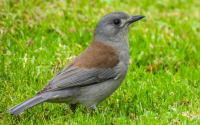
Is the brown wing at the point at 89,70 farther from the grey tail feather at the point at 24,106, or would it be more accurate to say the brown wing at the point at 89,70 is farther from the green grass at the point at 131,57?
the green grass at the point at 131,57

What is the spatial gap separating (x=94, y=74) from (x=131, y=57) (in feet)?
7.26

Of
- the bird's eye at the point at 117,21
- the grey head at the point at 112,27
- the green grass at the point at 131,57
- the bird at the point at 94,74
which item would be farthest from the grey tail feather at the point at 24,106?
the bird's eye at the point at 117,21

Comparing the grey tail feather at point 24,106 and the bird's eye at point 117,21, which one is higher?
the bird's eye at point 117,21

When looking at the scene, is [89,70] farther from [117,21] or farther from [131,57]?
[131,57]

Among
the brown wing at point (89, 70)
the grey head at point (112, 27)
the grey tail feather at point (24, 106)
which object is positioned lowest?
the grey tail feather at point (24, 106)

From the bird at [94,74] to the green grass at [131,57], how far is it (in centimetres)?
29

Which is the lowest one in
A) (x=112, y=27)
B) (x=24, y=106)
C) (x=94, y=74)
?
(x=24, y=106)

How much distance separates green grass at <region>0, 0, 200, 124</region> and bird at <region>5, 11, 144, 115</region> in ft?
0.95

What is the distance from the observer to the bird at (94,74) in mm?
5402

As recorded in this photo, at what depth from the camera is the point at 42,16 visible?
8.76 metres

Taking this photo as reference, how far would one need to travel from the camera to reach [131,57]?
770cm

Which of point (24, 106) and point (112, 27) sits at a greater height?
point (112, 27)

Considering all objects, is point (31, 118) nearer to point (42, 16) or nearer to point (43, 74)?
point (43, 74)

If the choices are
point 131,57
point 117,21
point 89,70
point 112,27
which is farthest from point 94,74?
point 131,57
